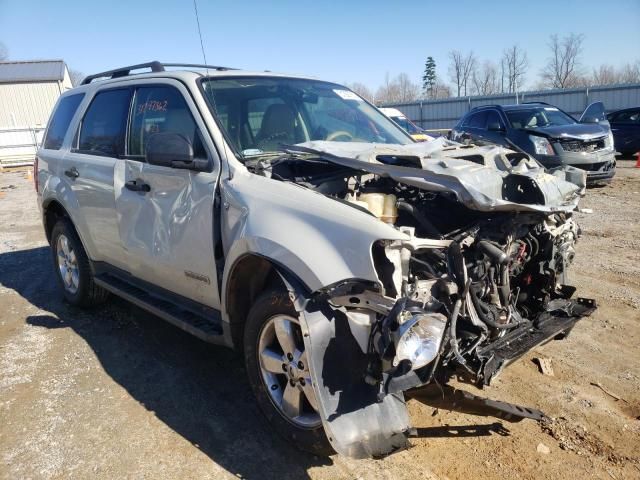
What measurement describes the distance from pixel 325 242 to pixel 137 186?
186cm

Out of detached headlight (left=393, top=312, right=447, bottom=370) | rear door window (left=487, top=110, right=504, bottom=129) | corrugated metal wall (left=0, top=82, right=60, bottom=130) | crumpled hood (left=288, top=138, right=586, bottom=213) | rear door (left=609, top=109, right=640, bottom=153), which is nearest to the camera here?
detached headlight (left=393, top=312, right=447, bottom=370)

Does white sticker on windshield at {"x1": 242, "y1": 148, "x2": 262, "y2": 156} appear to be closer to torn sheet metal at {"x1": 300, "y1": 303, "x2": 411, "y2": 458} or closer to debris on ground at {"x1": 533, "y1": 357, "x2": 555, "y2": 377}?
torn sheet metal at {"x1": 300, "y1": 303, "x2": 411, "y2": 458}

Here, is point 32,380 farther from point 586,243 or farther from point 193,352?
point 586,243

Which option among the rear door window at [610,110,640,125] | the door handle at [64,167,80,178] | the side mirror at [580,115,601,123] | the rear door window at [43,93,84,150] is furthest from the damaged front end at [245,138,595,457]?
the rear door window at [610,110,640,125]

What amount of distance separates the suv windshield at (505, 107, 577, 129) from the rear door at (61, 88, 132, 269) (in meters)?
8.68

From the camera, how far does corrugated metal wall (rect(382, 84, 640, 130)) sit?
73.0ft

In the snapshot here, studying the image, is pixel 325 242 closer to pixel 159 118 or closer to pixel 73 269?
pixel 159 118

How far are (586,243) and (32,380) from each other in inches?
246

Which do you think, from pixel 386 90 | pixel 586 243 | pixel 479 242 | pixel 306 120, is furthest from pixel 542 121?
pixel 386 90

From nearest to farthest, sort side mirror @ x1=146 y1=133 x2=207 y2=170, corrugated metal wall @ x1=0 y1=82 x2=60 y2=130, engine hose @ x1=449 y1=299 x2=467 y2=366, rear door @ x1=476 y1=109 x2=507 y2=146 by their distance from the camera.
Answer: engine hose @ x1=449 y1=299 x2=467 y2=366 → side mirror @ x1=146 y1=133 x2=207 y2=170 → rear door @ x1=476 y1=109 x2=507 y2=146 → corrugated metal wall @ x1=0 y1=82 x2=60 y2=130

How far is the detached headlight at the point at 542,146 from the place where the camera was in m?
9.98

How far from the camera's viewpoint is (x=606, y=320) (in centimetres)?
430

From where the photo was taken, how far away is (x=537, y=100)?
24.1 metres

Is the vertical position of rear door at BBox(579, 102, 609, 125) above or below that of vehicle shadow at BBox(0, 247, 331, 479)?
above
